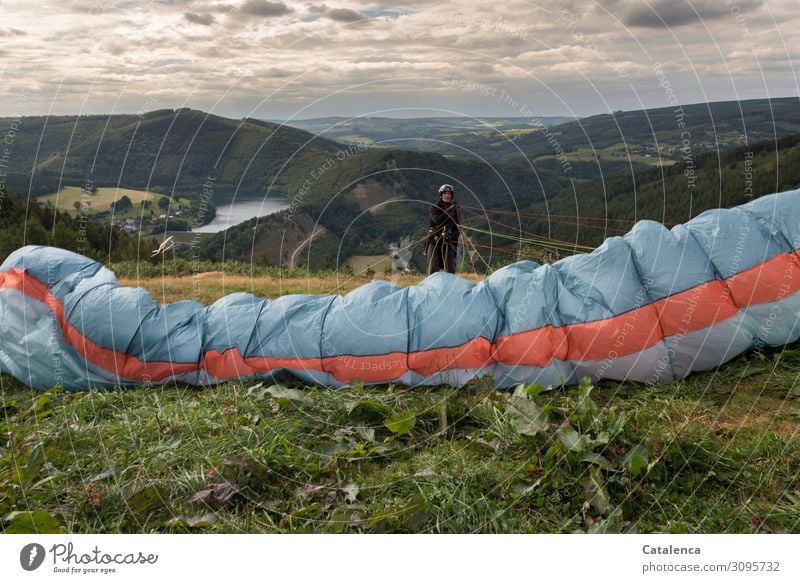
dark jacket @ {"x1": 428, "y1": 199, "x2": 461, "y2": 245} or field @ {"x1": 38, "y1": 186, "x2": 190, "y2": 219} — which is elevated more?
dark jacket @ {"x1": 428, "y1": 199, "x2": 461, "y2": 245}

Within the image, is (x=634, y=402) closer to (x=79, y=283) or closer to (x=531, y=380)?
(x=531, y=380)

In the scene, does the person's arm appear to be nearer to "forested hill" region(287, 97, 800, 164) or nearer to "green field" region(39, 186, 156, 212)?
"forested hill" region(287, 97, 800, 164)

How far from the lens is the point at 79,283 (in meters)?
7.00

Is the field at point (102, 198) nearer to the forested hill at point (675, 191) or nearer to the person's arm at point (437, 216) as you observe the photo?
the person's arm at point (437, 216)

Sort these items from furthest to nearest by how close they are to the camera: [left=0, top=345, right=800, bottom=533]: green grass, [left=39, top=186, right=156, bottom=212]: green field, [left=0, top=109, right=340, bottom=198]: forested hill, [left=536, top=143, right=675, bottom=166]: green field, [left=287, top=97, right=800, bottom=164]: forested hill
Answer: [left=0, top=109, right=340, bottom=198]: forested hill < [left=39, top=186, right=156, bottom=212]: green field < [left=536, top=143, right=675, bottom=166]: green field < [left=287, top=97, right=800, bottom=164]: forested hill < [left=0, top=345, right=800, bottom=533]: green grass

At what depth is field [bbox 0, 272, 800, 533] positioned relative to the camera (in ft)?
13.4

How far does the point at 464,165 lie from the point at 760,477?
13.2m

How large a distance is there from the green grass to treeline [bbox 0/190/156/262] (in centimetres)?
1644
